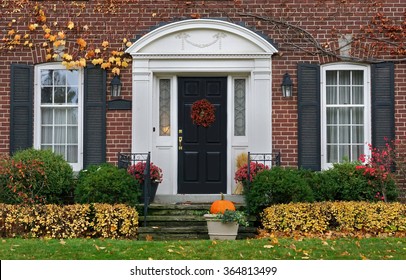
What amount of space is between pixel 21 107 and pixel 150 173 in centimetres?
264

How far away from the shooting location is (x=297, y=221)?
10.3m

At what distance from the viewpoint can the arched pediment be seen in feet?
38.9

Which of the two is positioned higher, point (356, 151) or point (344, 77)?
point (344, 77)

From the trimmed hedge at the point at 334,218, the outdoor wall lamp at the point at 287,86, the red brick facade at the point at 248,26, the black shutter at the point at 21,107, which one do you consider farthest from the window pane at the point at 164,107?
the trimmed hedge at the point at 334,218

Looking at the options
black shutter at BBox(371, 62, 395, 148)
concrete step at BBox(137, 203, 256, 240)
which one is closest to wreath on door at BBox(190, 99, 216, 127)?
concrete step at BBox(137, 203, 256, 240)

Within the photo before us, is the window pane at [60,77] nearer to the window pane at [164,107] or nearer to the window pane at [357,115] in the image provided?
the window pane at [164,107]

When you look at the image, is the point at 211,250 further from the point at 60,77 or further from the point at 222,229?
the point at 60,77

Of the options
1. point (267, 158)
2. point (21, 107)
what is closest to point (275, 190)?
point (267, 158)

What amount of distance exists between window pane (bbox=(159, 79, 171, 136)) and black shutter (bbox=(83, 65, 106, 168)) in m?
1.03

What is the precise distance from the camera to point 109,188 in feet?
34.9

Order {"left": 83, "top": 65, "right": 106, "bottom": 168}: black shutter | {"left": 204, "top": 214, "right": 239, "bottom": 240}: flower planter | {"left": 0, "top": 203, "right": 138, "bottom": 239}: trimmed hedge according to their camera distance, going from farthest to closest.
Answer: {"left": 83, "top": 65, "right": 106, "bottom": 168}: black shutter < {"left": 0, "top": 203, "right": 138, "bottom": 239}: trimmed hedge < {"left": 204, "top": 214, "right": 239, "bottom": 240}: flower planter

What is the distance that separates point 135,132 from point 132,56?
1343 millimetres

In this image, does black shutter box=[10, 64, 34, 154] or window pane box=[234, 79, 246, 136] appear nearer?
black shutter box=[10, 64, 34, 154]

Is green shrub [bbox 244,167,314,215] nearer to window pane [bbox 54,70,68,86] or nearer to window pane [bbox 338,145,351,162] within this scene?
window pane [bbox 338,145,351,162]
